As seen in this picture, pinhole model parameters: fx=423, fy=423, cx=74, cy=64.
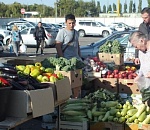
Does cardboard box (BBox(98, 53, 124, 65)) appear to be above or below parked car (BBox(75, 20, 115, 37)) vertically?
above

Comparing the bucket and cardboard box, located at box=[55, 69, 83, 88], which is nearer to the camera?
the bucket

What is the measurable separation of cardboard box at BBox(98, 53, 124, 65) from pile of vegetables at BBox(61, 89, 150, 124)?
3.91 meters

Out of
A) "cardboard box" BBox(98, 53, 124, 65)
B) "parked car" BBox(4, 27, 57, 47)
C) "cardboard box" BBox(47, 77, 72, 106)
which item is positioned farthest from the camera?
"parked car" BBox(4, 27, 57, 47)

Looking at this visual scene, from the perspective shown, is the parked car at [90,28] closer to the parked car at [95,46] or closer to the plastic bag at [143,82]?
the parked car at [95,46]

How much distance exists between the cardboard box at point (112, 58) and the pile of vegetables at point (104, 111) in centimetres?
391

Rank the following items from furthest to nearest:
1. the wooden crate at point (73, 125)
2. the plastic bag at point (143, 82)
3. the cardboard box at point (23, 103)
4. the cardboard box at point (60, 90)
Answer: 1. the plastic bag at point (143, 82)
2. the wooden crate at point (73, 125)
3. the cardboard box at point (60, 90)
4. the cardboard box at point (23, 103)

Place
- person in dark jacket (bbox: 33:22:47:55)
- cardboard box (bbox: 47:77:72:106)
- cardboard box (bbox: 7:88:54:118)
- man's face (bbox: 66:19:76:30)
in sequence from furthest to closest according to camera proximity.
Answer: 1. person in dark jacket (bbox: 33:22:47:55)
2. man's face (bbox: 66:19:76:30)
3. cardboard box (bbox: 47:77:72:106)
4. cardboard box (bbox: 7:88:54:118)

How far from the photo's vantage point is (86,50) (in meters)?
13.1

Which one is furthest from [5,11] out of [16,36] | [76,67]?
[76,67]

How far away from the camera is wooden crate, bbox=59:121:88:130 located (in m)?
6.33

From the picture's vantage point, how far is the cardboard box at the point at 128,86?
369 inches

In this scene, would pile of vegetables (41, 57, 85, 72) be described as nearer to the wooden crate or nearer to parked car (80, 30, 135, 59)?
the wooden crate

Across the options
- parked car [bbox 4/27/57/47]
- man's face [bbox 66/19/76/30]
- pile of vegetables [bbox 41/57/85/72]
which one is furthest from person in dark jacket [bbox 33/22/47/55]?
pile of vegetables [bbox 41/57/85/72]

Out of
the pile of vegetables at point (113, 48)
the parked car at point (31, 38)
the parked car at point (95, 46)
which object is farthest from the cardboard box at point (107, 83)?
the parked car at point (31, 38)
